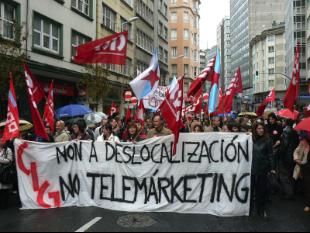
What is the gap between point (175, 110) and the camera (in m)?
8.45

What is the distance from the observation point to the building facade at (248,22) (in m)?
130

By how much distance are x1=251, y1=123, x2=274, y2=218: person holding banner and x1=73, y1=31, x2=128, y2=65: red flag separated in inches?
150

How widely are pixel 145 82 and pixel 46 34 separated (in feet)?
43.6

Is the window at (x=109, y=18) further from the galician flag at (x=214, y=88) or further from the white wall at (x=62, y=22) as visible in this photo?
the galician flag at (x=214, y=88)

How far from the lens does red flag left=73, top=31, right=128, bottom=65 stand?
1078 cm

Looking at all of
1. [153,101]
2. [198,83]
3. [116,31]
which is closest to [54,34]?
[153,101]

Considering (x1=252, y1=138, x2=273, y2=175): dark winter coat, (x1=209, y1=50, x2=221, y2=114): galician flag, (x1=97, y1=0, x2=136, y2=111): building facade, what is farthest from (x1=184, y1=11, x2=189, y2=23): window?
(x1=252, y1=138, x2=273, y2=175): dark winter coat

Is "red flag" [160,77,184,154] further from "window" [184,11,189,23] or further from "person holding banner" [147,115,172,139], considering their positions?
"window" [184,11,189,23]

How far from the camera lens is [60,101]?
26656 millimetres

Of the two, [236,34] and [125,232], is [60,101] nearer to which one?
[125,232]

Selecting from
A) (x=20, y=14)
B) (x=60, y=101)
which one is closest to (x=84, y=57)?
(x=20, y=14)

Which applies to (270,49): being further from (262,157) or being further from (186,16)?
(262,157)

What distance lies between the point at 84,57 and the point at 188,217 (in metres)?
4.58

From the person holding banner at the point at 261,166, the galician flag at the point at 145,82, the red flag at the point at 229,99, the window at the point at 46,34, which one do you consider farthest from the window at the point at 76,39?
the person holding banner at the point at 261,166
